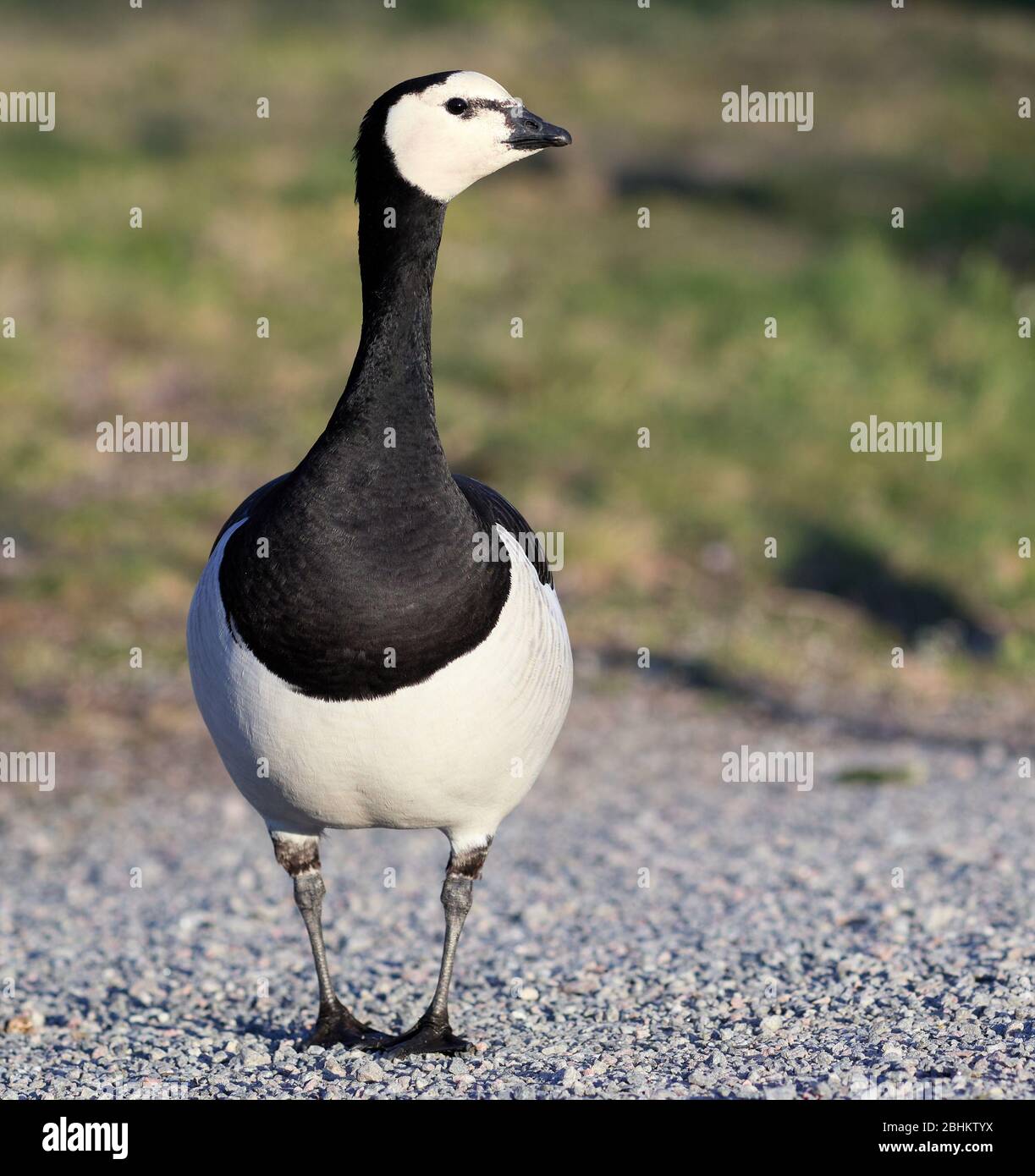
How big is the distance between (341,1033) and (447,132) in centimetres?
372

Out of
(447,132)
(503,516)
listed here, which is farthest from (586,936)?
(447,132)

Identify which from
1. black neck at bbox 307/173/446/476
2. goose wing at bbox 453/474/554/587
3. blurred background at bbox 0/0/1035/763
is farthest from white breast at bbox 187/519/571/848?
blurred background at bbox 0/0/1035/763

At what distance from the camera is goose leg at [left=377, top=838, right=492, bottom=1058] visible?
652 cm

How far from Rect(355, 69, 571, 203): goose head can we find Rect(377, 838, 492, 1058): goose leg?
2736mm

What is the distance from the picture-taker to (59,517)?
54.4ft

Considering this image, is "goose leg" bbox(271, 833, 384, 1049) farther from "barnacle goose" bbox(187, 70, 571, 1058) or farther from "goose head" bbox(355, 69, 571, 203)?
"goose head" bbox(355, 69, 571, 203)

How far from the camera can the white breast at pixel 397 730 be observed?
19.2ft

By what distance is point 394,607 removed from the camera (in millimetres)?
5777

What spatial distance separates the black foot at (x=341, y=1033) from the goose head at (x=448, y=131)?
3429mm

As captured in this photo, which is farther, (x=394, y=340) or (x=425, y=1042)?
(x=425, y=1042)

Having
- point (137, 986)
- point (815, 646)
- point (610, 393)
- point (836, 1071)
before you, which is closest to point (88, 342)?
point (610, 393)

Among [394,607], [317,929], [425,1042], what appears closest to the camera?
[394,607]

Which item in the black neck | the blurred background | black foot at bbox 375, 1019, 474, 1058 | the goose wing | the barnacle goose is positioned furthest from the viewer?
the blurred background

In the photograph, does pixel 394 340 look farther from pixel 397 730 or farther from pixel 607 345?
pixel 607 345
